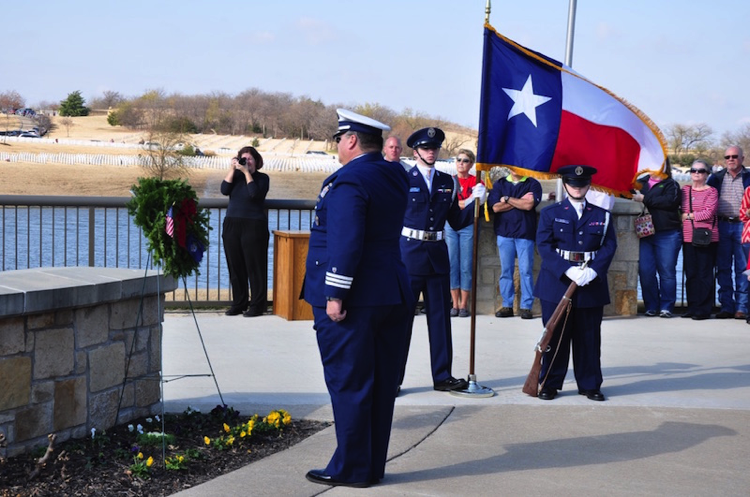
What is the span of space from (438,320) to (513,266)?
3994mm

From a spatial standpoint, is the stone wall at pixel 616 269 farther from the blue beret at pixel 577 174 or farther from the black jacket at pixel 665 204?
the blue beret at pixel 577 174

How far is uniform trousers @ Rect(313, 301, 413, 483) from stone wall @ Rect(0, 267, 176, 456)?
1431 millimetres

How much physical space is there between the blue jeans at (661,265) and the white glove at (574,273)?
188 inches

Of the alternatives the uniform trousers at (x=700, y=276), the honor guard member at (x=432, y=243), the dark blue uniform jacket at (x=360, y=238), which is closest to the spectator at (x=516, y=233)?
the uniform trousers at (x=700, y=276)

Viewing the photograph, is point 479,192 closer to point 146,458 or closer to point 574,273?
point 574,273

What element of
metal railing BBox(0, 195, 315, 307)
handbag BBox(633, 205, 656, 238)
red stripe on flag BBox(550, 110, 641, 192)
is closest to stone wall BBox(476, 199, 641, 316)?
handbag BBox(633, 205, 656, 238)

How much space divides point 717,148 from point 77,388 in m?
39.1

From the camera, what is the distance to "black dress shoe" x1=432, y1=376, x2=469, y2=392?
7.66m

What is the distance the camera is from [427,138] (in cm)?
763

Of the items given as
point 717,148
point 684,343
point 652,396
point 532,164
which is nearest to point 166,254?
point 532,164

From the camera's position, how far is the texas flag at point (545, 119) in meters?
7.76

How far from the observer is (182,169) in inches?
1569

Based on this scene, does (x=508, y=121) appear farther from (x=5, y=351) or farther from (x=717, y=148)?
(x=717, y=148)

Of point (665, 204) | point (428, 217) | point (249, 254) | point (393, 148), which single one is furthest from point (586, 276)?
point (665, 204)
